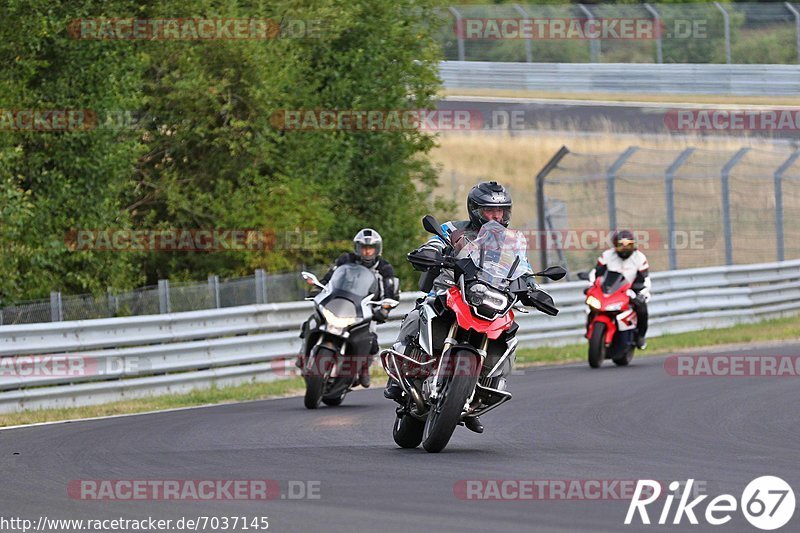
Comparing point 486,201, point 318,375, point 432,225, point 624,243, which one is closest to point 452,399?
point 432,225

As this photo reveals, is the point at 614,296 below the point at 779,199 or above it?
below

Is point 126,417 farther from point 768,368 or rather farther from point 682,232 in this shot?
point 682,232

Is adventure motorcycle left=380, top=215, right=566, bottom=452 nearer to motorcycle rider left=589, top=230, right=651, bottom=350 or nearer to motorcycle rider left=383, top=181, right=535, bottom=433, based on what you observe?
motorcycle rider left=383, top=181, right=535, bottom=433

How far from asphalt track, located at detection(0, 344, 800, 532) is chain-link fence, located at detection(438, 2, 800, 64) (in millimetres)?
19530

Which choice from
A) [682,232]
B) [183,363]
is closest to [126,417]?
[183,363]

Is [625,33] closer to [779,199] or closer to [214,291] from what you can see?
[779,199]

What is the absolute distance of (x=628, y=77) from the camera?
38031 millimetres

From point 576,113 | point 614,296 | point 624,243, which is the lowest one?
point 614,296

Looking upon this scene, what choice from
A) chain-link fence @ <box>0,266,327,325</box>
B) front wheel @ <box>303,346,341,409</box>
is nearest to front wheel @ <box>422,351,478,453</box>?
front wheel @ <box>303,346,341,409</box>

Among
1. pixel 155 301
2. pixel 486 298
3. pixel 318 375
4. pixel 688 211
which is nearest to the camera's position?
pixel 486 298

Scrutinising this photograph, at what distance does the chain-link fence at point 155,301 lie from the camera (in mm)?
17750

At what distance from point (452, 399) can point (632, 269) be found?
10.3 m

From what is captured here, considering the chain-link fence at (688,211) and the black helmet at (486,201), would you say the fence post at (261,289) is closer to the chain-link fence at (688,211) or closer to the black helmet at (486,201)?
the chain-link fence at (688,211)

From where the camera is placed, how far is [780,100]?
116ft
